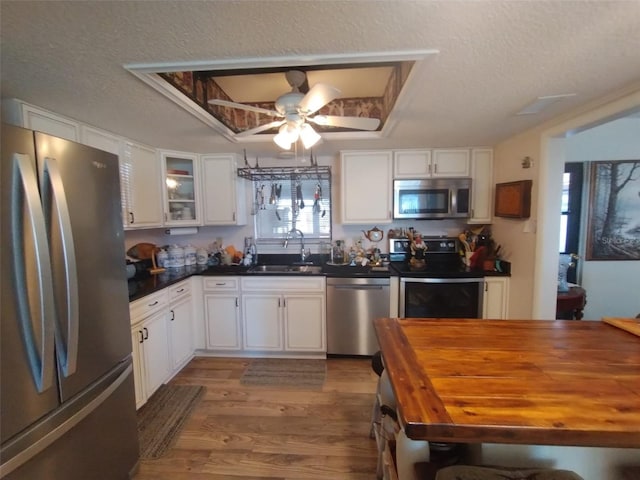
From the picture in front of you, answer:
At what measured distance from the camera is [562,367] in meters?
1.09

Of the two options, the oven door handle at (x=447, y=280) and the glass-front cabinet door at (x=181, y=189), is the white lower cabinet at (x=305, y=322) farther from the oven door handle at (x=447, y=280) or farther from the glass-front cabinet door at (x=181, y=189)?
the glass-front cabinet door at (x=181, y=189)

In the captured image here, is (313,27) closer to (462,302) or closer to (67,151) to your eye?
(67,151)

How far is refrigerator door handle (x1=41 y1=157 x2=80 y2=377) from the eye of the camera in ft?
3.76

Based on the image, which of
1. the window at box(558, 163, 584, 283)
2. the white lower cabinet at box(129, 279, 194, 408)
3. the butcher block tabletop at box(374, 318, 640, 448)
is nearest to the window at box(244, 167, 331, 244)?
the white lower cabinet at box(129, 279, 194, 408)

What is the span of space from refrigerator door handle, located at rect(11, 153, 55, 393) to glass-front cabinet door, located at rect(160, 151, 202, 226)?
191 centimetres

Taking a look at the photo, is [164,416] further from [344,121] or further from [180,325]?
[344,121]

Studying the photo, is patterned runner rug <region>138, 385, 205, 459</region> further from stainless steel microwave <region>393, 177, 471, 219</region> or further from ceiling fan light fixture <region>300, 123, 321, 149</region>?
stainless steel microwave <region>393, 177, 471, 219</region>

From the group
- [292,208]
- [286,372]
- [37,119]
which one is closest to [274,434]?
[286,372]

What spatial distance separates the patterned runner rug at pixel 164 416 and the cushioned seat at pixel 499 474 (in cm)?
183

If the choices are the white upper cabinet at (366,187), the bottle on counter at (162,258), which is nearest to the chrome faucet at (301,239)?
the white upper cabinet at (366,187)

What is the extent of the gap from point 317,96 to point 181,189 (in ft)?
7.54

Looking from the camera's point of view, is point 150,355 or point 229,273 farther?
point 229,273

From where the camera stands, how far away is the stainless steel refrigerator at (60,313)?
1.04 metres

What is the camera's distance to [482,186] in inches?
122
